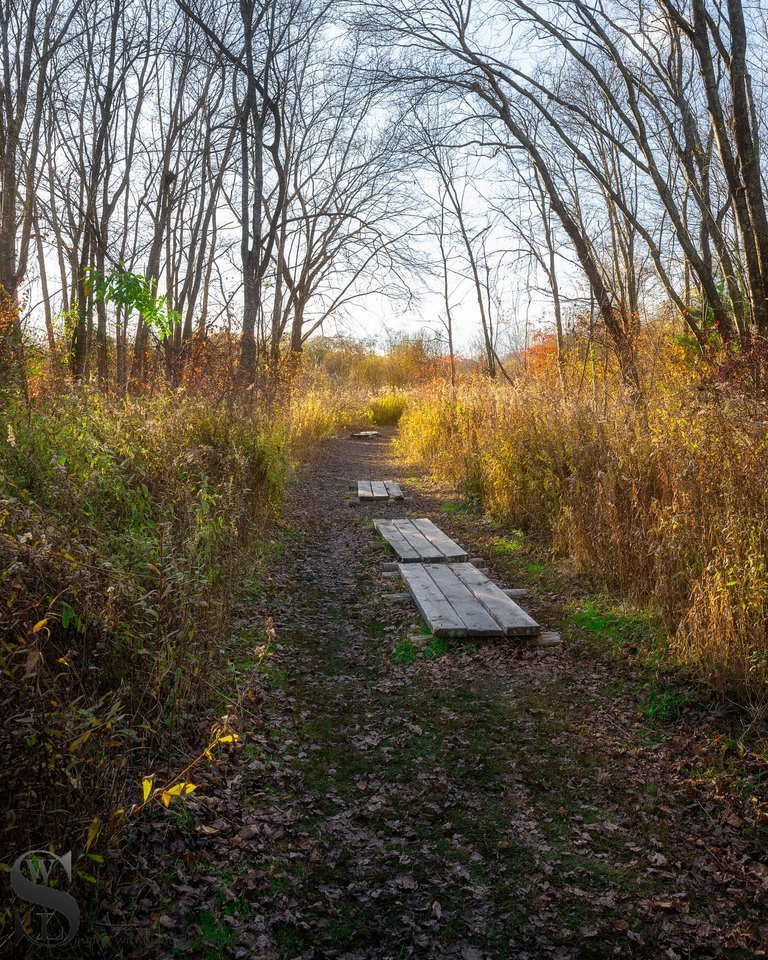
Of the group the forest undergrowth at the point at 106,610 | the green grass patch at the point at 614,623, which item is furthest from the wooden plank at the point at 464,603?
the forest undergrowth at the point at 106,610

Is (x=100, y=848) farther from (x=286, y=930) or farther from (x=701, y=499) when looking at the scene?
(x=701, y=499)

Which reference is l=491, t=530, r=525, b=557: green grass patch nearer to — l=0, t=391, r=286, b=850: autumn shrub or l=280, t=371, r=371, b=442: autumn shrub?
l=0, t=391, r=286, b=850: autumn shrub

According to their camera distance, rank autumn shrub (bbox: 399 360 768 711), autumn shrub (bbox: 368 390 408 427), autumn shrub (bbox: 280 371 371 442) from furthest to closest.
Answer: autumn shrub (bbox: 368 390 408 427)
autumn shrub (bbox: 280 371 371 442)
autumn shrub (bbox: 399 360 768 711)

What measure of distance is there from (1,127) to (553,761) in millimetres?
9338

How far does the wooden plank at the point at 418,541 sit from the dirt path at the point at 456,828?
2.09 metres

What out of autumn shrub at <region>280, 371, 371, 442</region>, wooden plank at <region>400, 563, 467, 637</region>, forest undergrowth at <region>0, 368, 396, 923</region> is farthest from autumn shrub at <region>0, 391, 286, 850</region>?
autumn shrub at <region>280, 371, 371, 442</region>

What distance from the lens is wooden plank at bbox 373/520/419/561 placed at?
21.9ft

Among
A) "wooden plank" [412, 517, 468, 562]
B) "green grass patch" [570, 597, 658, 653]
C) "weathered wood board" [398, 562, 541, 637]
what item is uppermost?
"wooden plank" [412, 517, 468, 562]

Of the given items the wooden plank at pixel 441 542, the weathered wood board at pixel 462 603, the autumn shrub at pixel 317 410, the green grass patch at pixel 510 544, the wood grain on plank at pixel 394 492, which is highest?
the autumn shrub at pixel 317 410

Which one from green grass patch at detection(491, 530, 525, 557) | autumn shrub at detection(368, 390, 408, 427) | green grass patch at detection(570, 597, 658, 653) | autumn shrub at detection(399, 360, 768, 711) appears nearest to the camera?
autumn shrub at detection(399, 360, 768, 711)

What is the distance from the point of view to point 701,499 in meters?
4.14

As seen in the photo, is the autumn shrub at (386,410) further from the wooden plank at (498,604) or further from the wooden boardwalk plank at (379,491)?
the wooden plank at (498,604)

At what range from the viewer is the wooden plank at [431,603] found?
4.70 m

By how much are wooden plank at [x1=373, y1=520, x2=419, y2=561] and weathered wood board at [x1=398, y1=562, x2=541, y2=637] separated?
0.24 m
